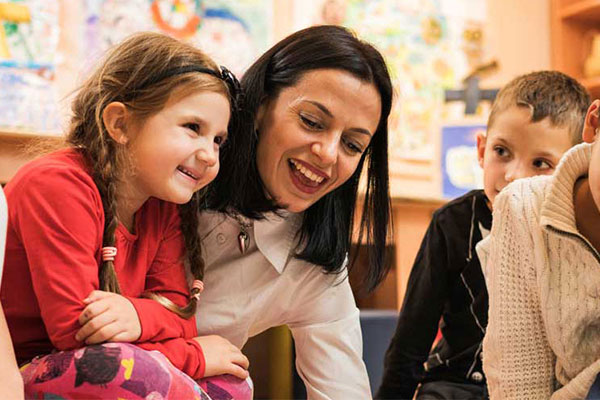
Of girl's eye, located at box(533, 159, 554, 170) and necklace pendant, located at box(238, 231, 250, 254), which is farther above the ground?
girl's eye, located at box(533, 159, 554, 170)

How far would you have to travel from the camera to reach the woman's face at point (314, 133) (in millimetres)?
1390

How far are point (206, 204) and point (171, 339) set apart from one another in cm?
36

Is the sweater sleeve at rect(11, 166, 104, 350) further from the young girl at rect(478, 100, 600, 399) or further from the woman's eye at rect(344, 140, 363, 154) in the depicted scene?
the young girl at rect(478, 100, 600, 399)

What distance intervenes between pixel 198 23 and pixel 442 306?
5.52ft

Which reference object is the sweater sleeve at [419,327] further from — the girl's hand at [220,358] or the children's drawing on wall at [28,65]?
the children's drawing on wall at [28,65]

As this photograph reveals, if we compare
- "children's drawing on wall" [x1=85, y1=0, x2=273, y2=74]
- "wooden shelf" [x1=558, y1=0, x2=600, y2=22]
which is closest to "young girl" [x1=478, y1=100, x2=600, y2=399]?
"children's drawing on wall" [x1=85, y1=0, x2=273, y2=74]

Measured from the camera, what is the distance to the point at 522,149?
1.68 metres

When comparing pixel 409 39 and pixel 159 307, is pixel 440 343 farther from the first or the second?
pixel 409 39

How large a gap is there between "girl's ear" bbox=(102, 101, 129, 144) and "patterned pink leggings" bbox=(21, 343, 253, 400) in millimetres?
344

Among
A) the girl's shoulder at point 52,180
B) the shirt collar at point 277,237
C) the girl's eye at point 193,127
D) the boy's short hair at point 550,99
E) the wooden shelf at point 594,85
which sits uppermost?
the girl's eye at point 193,127

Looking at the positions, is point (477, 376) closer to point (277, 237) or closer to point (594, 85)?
point (277, 237)

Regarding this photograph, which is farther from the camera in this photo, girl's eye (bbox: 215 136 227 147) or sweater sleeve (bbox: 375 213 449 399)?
sweater sleeve (bbox: 375 213 449 399)

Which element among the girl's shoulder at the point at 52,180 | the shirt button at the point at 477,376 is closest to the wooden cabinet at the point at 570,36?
the shirt button at the point at 477,376

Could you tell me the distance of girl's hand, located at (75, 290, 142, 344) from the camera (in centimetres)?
106
